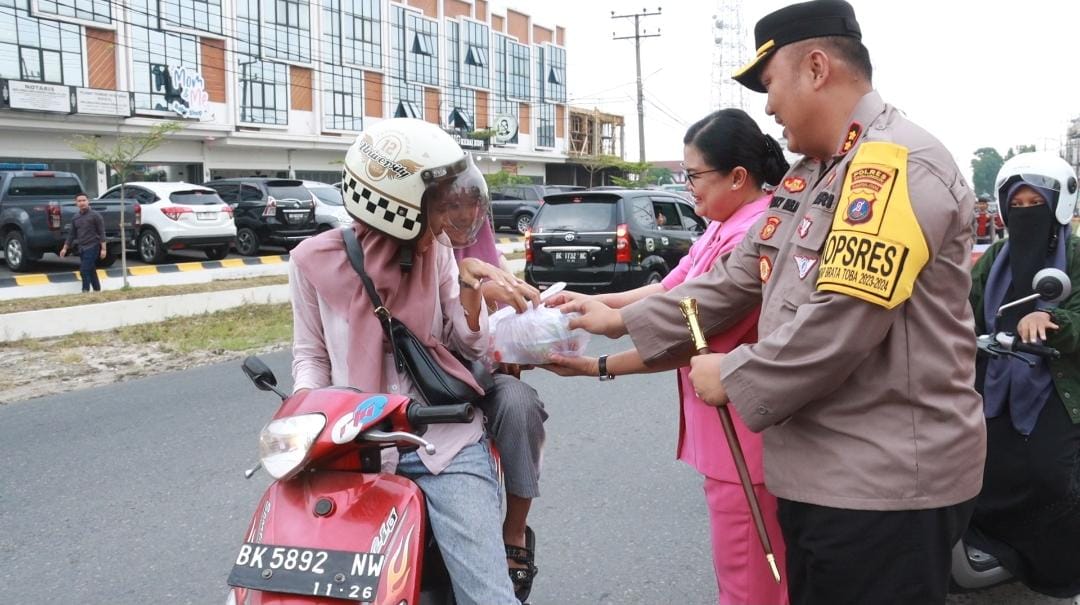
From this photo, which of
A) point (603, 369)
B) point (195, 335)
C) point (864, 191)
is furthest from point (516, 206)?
point (864, 191)

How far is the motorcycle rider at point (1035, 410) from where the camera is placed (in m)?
3.08

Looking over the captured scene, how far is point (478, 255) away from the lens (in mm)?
2627

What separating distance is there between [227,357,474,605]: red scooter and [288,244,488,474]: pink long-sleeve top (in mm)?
211

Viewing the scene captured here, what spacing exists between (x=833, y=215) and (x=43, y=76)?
35.1m

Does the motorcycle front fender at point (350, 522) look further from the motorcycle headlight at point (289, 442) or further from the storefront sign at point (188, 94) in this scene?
the storefront sign at point (188, 94)

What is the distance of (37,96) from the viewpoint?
2853cm

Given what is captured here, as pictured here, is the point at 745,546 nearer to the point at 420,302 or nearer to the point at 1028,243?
the point at 420,302

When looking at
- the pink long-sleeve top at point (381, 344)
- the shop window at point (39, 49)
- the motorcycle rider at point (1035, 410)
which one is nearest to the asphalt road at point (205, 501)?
the motorcycle rider at point (1035, 410)

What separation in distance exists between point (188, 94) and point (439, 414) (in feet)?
122

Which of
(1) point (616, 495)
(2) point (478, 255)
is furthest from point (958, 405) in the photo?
(1) point (616, 495)

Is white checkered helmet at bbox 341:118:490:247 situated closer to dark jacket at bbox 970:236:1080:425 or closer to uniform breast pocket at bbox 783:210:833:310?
uniform breast pocket at bbox 783:210:833:310

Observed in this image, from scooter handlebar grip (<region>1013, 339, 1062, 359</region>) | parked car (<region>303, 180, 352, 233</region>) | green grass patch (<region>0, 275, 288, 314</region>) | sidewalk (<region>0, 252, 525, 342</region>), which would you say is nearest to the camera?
scooter handlebar grip (<region>1013, 339, 1062, 359</region>)

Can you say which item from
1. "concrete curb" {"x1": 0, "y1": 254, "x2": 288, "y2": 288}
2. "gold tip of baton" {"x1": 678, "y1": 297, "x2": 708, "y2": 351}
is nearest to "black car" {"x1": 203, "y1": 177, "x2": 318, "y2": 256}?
"concrete curb" {"x1": 0, "y1": 254, "x2": 288, "y2": 288}

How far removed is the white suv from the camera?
59.2 ft
